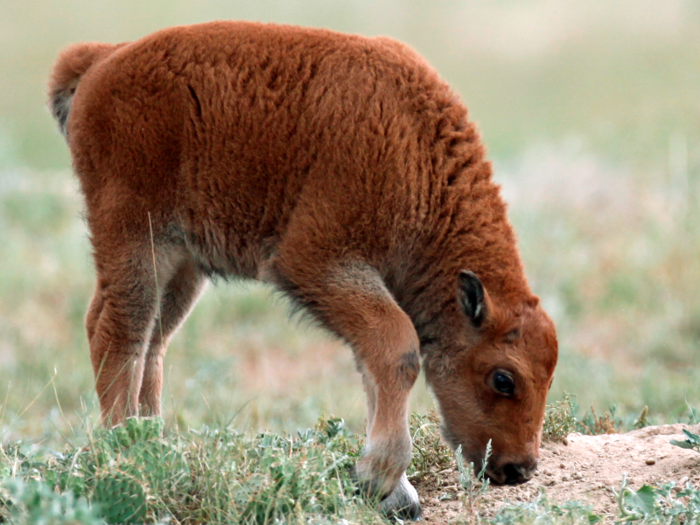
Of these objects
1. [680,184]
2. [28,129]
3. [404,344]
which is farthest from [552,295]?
[28,129]

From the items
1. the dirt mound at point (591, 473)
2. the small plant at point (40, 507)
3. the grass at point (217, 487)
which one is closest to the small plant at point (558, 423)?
the dirt mound at point (591, 473)

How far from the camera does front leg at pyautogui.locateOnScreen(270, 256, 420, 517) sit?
4.41 metres

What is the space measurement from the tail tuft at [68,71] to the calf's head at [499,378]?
2701 millimetres

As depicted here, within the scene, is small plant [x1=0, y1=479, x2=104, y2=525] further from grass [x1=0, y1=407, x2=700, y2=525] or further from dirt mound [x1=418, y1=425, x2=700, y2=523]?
dirt mound [x1=418, y1=425, x2=700, y2=523]

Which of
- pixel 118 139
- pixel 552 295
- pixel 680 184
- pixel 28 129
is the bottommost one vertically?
pixel 28 129

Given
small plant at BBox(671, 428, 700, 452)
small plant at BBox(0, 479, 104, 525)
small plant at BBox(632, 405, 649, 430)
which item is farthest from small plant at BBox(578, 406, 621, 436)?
small plant at BBox(0, 479, 104, 525)

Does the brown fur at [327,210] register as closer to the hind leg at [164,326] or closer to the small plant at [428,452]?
the small plant at [428,452]

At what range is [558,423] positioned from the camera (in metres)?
5.13

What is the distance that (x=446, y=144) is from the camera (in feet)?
15.8

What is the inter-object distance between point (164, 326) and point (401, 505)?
2.16 meters

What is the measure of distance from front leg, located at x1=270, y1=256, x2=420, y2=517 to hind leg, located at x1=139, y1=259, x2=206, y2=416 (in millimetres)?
1158

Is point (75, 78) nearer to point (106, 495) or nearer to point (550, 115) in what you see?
point (106, 495)

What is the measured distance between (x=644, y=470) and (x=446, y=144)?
1.96 metres

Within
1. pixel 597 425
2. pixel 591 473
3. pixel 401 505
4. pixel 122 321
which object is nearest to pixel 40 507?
pixel 401 505
